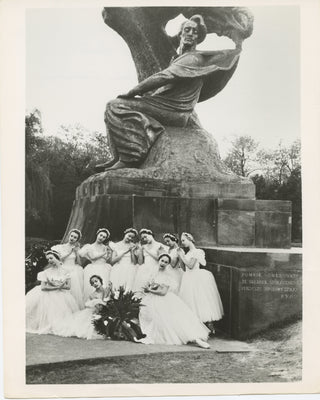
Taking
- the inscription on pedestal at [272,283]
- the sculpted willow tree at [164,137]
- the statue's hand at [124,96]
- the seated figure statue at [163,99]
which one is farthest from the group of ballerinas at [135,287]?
the statue's hand at [124,96]

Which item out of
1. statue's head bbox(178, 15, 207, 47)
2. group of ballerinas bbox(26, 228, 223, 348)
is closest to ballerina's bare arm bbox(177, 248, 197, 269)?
group of ballerinas bbox(26, 228, 223, 348)

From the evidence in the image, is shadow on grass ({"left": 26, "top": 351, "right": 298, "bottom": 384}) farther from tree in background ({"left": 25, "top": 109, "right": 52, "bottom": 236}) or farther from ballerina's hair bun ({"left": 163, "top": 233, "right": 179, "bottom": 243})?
tree in background ({"left": 25, "top": 109, "right": 52, "bottom": 236})

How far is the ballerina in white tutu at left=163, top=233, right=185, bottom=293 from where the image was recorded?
6344mm

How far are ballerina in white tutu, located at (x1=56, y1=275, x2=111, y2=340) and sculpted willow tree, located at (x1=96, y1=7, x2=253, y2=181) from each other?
1.38 meters

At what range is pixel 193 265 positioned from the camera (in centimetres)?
637

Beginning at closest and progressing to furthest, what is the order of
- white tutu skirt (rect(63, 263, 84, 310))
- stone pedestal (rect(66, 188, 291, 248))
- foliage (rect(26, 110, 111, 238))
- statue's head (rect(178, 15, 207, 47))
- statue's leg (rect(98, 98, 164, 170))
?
white tutu skirt (rect(63, 263, 84, 310))
foliage (rect(26, 110, 111, 238))
stone pedestal (rect(66, 188, 291, 248))
statue's head (rect(178, 15, 207, 47))
statue's leg (rect(98, 98, 164, 170))

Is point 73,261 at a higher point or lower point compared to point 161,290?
higher

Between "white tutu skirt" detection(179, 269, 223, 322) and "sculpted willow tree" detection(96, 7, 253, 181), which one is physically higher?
"sculpted willow tree" detection(96, 7, 253, 181)

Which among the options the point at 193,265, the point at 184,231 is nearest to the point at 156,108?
the point at 184,231

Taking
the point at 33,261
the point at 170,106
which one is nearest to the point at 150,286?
the point at 33,261

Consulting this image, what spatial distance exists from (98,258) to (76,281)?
1.13 feet

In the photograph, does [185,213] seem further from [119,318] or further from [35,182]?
[35,182]

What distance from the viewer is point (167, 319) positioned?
20.3 feet

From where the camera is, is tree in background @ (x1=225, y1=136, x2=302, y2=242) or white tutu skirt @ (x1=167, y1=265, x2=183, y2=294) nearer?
white tutu skirt @ (x1=167, y1=265, x2=183, y2=294)
